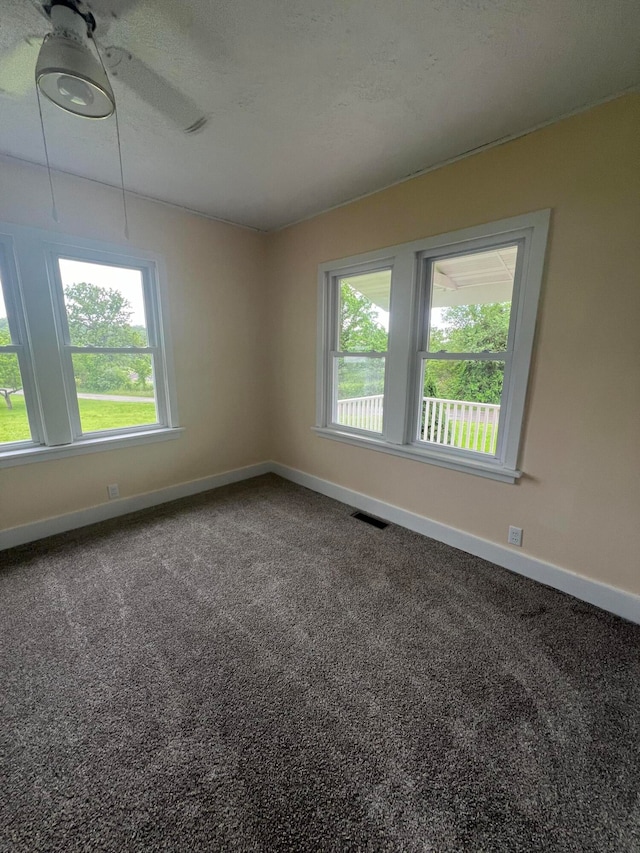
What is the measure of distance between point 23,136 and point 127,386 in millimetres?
1620

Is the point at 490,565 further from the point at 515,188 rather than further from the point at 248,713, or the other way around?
the point at 515,188

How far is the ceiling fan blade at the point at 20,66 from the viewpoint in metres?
1.35

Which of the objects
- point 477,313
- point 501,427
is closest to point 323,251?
point 477,313

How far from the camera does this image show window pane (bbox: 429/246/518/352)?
213cm

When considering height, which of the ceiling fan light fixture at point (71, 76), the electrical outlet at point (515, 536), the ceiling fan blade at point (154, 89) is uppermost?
the ceiling fan blade at point (154, 89)

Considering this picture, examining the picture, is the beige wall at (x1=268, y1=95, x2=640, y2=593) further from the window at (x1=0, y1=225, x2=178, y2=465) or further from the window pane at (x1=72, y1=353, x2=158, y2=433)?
the window pane at (x1=72, y1=353, x2=158, y2=433)

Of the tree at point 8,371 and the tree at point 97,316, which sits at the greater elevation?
the tree at point 97,316

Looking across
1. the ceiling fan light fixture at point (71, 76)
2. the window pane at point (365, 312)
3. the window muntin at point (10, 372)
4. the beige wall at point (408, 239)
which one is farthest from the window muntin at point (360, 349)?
the window muntin at point (10, 372)

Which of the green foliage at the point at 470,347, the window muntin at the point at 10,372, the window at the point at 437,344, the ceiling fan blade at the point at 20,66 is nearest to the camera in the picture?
the ceiling fan blade at the point at 20,66

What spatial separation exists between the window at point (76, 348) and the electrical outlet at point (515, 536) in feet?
9.32

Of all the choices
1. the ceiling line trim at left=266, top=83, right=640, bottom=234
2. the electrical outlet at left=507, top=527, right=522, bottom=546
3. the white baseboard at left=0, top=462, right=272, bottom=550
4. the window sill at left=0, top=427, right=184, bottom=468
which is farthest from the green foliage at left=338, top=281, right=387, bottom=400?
the window sill at left=0, top=427, right=184, bottom=468

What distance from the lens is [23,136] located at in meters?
1.92

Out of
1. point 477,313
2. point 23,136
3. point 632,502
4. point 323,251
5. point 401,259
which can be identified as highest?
point 23,136

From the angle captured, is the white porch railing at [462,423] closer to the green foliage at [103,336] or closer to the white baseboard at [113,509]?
the white baseboard at [113,509]
